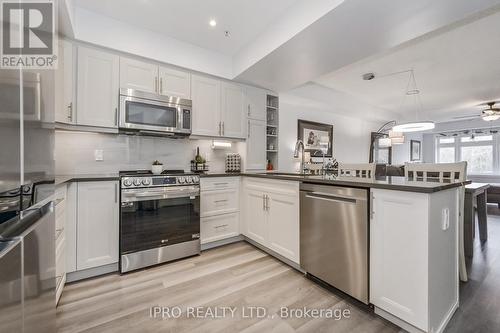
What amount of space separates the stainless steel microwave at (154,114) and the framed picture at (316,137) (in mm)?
2656

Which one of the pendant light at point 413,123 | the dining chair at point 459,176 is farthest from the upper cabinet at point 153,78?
the pendant light at point 413,123

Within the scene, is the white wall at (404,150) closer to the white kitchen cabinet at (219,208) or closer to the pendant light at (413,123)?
the pendant light at (413,123)

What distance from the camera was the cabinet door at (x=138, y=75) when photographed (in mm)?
2531

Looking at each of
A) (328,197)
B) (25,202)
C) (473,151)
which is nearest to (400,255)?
(328,197)

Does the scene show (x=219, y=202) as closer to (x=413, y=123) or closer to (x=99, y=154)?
(x=99, y=154)

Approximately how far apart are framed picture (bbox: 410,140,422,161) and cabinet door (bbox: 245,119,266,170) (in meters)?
6.66

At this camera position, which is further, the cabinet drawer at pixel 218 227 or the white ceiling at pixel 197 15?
the cabinet drawer at pixel 218 227

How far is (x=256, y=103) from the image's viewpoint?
362 centimetres

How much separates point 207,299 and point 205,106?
2.35 meters

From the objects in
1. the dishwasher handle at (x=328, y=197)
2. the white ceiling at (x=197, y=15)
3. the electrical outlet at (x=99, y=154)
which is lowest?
the dishwasher handle at (x=328, y=197)

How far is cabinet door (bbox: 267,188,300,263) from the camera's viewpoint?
2.25m

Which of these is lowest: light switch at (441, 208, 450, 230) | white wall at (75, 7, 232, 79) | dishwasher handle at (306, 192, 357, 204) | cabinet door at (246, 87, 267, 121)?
light switch at (441, 208, 450, 230)

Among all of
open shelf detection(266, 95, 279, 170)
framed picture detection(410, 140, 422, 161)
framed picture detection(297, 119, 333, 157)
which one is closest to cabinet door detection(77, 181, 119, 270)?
open shelf detection(266, 95, 279, 170)

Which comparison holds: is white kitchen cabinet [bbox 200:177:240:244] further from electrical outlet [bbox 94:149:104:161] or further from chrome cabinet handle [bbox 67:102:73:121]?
chrome cabinet handle [bbox 67:102:73:121]
